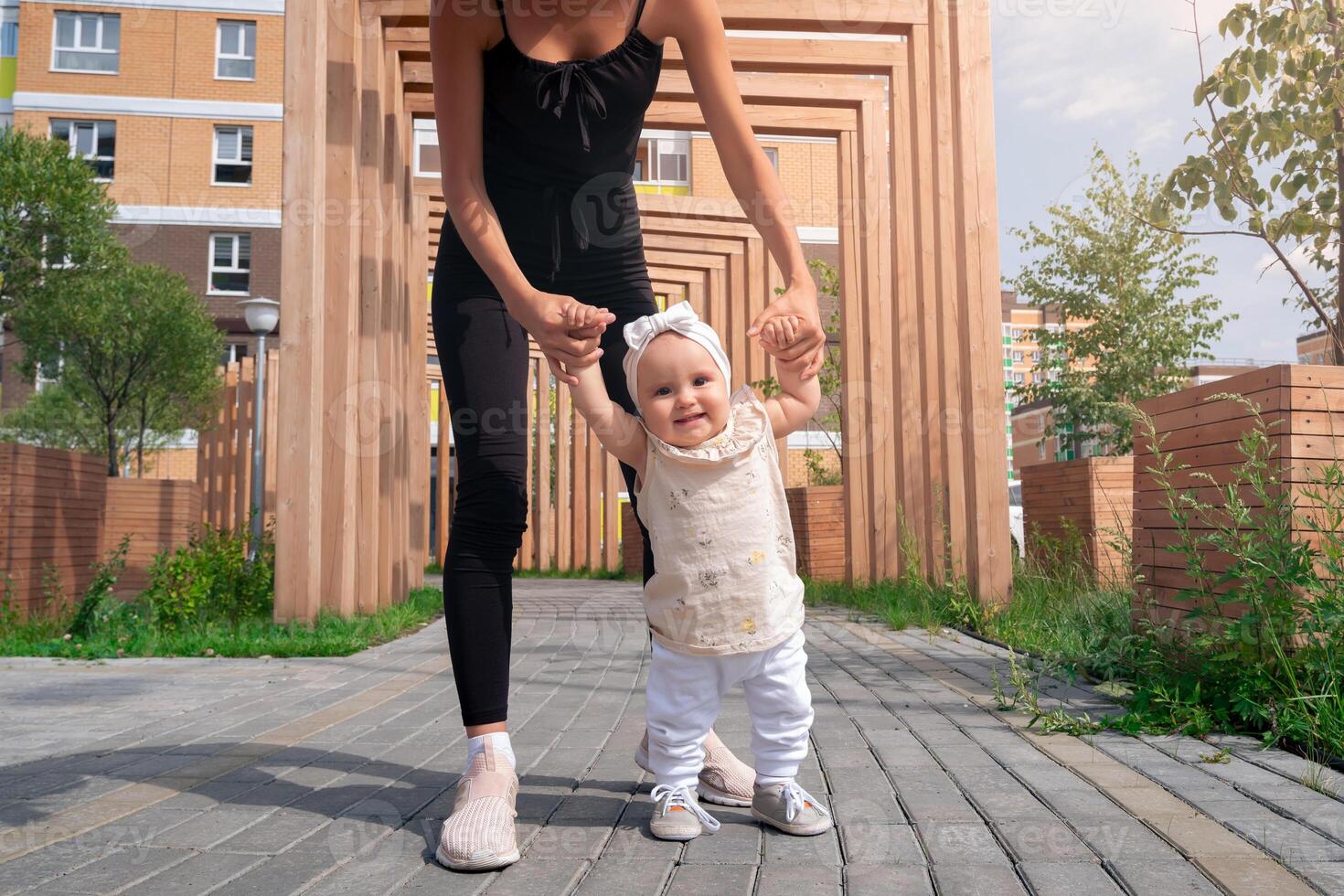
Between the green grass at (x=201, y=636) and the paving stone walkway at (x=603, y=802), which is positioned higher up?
the paving stone walkway at (x=603, y=802)

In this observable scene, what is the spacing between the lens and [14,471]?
22.8 ft

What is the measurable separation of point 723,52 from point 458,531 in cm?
126

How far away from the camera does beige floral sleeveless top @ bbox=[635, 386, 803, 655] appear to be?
7.07 ft

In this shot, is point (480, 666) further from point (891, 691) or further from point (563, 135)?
point (891, 691)

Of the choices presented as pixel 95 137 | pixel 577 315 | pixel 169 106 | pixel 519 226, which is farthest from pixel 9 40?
pixel 577 315

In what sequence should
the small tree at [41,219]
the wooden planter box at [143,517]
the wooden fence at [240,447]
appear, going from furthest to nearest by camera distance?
the small tree at [41,219] → the wooden fence at [240,447] → the wooden planter box at [143,517]

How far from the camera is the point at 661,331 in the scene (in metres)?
2.24

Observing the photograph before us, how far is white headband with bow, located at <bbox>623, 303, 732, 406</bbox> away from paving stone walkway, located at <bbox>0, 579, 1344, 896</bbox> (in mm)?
949

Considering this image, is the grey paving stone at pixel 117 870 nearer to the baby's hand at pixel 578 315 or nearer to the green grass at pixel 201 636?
the baby's hand at pixel 578 315

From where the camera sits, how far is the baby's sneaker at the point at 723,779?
2387 millimetres

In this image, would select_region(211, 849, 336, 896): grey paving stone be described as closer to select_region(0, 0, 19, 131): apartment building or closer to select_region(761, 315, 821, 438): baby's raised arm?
select_region(761, 315, 821, 438): baby's raised arm

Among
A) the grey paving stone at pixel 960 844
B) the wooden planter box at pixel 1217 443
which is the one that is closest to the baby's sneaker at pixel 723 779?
the grey paving stone at pixel 960 844

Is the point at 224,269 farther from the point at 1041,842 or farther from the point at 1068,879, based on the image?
the point at 1068,879

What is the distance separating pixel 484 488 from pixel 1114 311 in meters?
21.9
